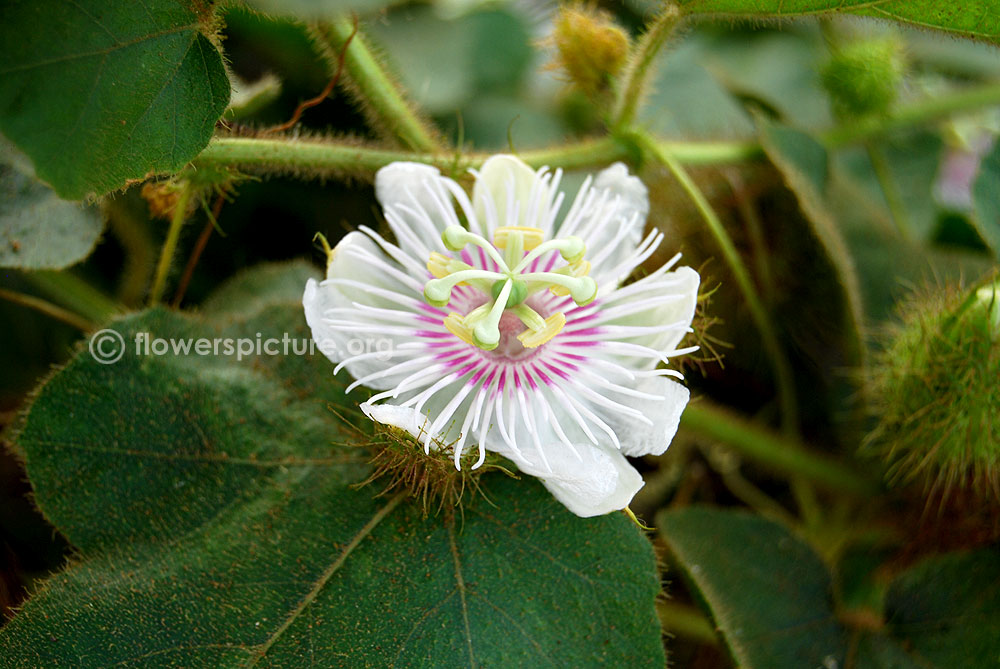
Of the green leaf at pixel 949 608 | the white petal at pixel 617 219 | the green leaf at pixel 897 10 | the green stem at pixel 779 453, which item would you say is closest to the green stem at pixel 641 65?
the green leaf at pixel 897 10

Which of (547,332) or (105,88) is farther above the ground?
(105,88)

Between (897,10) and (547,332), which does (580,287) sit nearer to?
(547,332)

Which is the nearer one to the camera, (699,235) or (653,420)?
(653,420)

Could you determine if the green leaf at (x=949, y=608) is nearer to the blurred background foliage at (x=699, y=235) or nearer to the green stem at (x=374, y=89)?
the blurred background foliage at (x=699, y=235)

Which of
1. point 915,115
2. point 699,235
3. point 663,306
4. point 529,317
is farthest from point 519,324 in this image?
point 915,115

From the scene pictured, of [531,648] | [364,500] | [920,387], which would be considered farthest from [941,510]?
[364,500]
